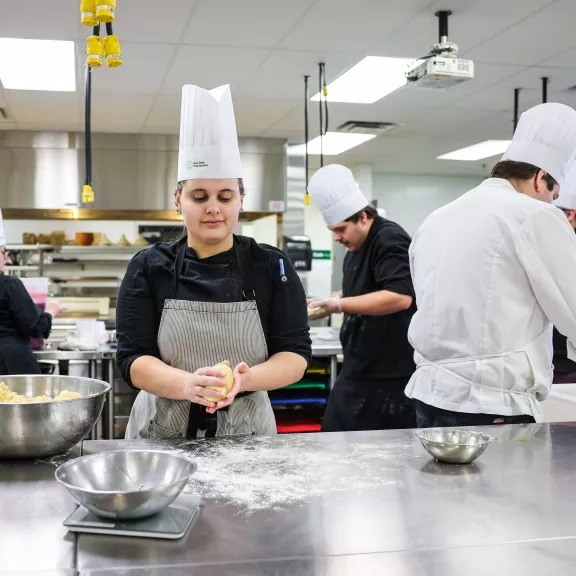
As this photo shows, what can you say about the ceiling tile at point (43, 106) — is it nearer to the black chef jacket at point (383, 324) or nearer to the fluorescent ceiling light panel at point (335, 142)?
the fluorescent ceiling light panel at point (335, 142)

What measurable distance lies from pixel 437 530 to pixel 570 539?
217 millimetres

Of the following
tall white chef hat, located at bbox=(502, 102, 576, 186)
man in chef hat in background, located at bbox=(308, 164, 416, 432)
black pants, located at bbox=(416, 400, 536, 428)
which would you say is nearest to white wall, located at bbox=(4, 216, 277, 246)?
man in chef hat in background, located at bbox=(308, 164, 416, 432)

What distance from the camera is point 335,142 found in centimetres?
761

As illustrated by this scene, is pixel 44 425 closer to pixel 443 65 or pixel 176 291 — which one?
pixel 176 291

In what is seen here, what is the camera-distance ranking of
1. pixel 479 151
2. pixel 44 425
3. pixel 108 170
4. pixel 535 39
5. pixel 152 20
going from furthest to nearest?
pixel 479 151, pixel 108 170, pixel 535 39, pixel 152 20, pixel 44 425

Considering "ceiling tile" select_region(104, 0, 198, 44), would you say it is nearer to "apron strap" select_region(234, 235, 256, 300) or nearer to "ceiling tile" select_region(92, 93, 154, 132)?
"ceiling tile" select_region(92, 93, 154, 132)

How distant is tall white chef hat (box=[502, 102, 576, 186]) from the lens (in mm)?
2191

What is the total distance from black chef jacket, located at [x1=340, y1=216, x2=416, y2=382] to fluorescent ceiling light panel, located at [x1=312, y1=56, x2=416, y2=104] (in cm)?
194

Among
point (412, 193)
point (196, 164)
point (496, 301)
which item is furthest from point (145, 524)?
point (412, 193)

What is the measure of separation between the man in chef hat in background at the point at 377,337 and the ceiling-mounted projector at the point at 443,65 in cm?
106

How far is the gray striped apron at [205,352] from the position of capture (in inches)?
71.4

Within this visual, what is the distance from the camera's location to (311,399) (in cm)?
433

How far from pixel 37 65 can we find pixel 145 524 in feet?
14.4

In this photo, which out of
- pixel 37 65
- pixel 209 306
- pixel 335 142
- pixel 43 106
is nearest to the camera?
pixel 209 306
